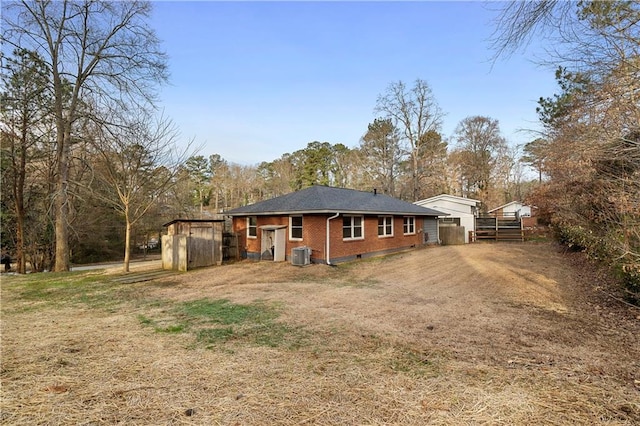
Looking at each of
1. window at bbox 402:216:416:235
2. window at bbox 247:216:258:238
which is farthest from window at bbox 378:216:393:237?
window at bbox 247:216:258:238

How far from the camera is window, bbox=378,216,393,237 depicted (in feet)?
53.3

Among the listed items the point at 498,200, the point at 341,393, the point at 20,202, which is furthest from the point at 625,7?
the point at 498,200

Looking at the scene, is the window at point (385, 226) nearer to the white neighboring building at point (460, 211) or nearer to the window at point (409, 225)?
the window at point (409, 225)

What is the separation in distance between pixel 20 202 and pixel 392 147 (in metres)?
29.7

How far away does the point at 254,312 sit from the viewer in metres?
5.88

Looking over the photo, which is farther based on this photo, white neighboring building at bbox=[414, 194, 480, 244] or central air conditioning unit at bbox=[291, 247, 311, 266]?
white neighboring building at bbox=[414, 194, 480, 244]

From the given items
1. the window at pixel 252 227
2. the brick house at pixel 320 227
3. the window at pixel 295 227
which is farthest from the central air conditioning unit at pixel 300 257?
the window at pixel 252 227

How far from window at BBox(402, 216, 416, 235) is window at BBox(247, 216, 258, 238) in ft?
28.7

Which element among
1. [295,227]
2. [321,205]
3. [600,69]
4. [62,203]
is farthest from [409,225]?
[62,203]

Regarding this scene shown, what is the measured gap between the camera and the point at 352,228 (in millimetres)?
14250

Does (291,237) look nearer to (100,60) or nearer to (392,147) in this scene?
(100,60)

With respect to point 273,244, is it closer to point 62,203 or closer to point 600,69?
point 62,203

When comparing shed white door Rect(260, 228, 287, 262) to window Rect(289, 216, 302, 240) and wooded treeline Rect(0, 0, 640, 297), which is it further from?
wooded treeline Rect(0, 0, 640, 297)

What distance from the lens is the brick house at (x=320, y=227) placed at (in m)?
12.9
